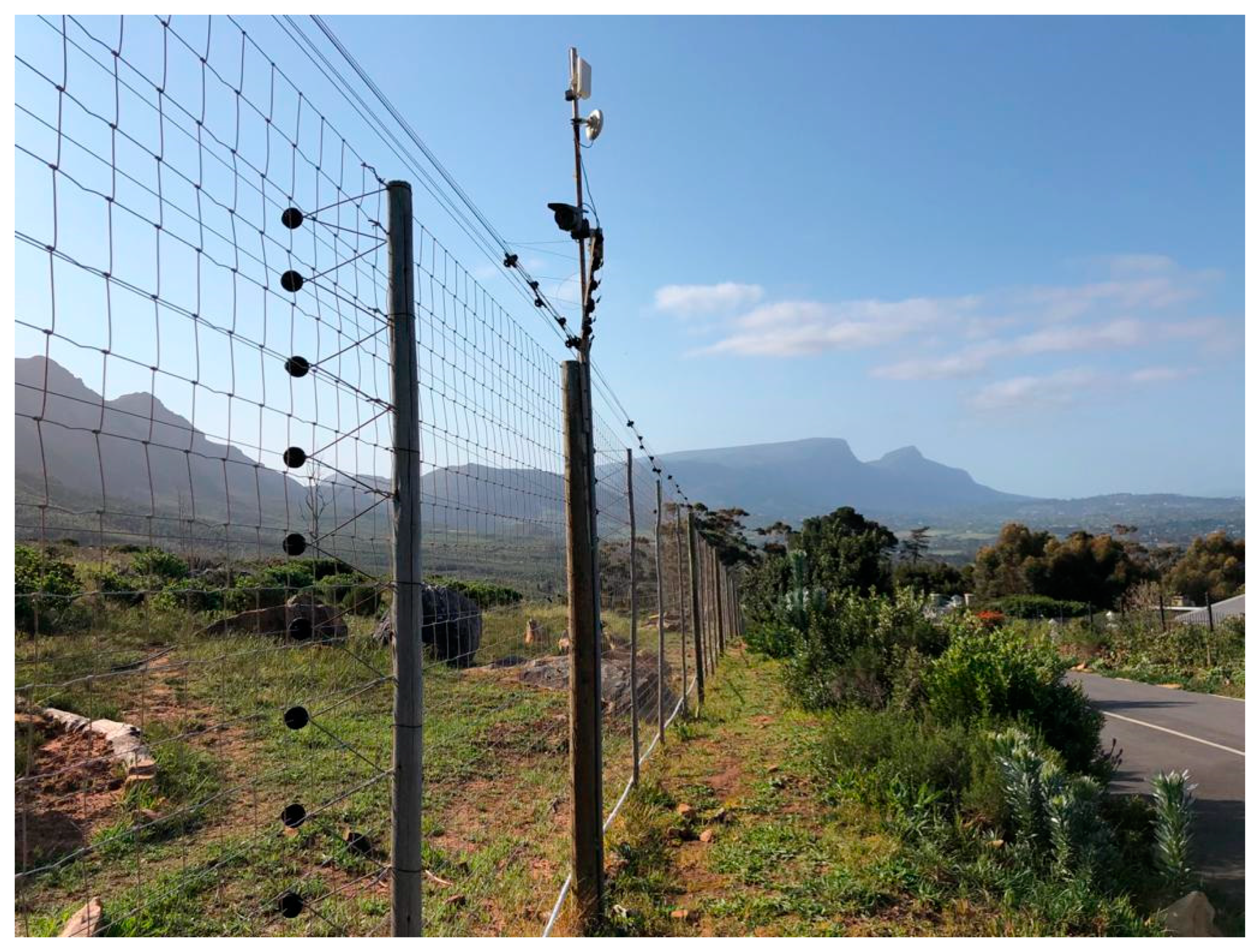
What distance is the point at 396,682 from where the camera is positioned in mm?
2967

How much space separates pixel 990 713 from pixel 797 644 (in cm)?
500

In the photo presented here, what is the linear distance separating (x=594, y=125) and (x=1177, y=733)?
10773 mm

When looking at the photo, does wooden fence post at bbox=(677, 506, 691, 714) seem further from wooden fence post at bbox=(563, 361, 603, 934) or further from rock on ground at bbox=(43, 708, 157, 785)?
rock on ground at bbox=(43, 708, 157, 785)

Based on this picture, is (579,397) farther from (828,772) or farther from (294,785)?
(828,772)

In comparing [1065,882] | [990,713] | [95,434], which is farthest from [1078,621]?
[95,434]

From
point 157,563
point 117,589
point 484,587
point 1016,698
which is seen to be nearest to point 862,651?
point 1016,698

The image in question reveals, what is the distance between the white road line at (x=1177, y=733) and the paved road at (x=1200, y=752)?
0.02 meters

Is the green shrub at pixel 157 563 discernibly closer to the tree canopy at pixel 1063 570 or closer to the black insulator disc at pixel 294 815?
the black insulator disc at pixel 294 815

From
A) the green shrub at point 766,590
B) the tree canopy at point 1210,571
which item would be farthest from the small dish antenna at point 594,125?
the tree canopy at point 1210,571

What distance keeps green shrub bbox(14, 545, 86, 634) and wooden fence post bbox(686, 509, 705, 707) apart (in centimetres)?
670

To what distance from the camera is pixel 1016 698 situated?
27.2 feet

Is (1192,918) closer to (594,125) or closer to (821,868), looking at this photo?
(821,868)

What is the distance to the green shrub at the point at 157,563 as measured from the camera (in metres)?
2.55

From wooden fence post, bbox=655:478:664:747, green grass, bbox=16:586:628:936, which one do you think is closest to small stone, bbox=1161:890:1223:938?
green grass, bbox=16:586:628:936
